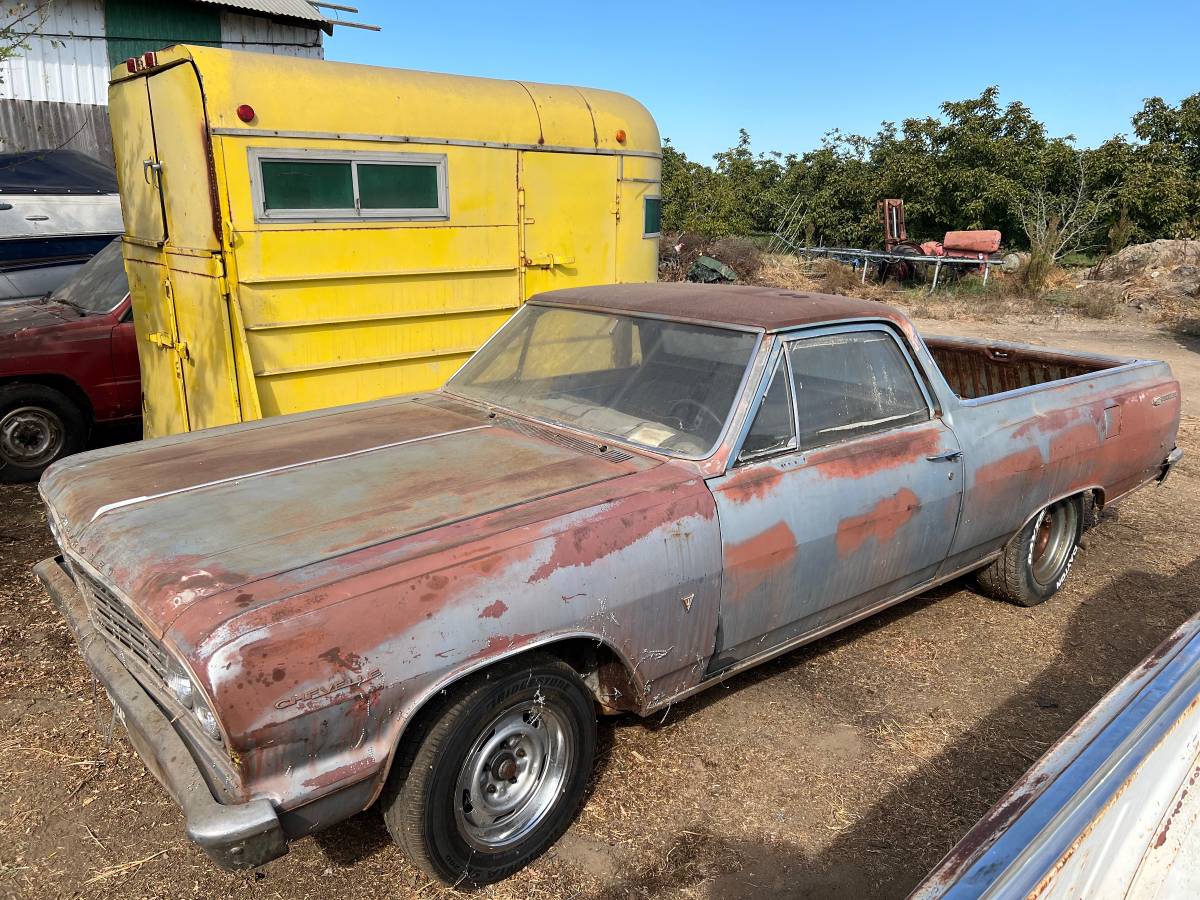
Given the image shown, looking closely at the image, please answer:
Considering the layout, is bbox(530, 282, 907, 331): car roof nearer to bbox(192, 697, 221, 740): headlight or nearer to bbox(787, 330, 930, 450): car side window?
bbox(787, 330, 930, 450): car side window

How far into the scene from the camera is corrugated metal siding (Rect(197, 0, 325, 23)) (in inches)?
556

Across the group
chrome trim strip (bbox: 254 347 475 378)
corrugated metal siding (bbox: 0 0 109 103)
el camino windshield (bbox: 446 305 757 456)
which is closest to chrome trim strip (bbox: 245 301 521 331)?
chrome trim strip (bbox: 254 347 475 378)

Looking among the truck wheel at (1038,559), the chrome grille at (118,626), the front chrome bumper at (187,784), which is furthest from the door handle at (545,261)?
the front chrome bumper at (187,784)

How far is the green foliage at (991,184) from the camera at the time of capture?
20.6m

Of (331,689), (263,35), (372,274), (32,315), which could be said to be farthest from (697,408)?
(263,35)

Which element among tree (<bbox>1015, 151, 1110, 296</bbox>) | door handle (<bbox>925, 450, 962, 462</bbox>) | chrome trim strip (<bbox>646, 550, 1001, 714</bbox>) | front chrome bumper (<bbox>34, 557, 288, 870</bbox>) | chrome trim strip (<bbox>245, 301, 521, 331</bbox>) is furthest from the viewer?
tree (<bbox>1015, 151, 1110, 296</bbox>)

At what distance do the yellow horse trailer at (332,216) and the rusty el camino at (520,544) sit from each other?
62.4 inches

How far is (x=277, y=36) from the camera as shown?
14953mm

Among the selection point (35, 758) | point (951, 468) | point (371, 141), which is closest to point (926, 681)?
Result: point (951, 468)

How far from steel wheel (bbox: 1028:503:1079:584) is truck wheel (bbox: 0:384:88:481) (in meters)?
6.39

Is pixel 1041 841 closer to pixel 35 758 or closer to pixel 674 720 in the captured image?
pixel 674 720

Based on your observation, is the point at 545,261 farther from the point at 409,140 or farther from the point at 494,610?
the point at 494,610

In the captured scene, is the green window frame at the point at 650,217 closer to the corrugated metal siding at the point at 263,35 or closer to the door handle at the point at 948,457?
the door handle at the point at 948,457

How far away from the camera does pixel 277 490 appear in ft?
9.32
